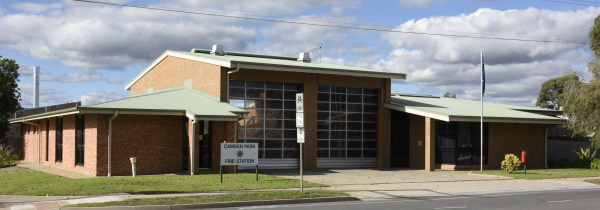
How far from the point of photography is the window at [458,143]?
30.3m

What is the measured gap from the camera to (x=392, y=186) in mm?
20938

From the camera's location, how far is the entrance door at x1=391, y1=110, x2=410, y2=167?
31891 millimetres

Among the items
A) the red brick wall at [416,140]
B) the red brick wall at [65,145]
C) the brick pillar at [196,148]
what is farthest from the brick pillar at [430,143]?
the red brick wall at [65,145]

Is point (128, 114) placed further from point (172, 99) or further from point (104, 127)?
point (172, 99)

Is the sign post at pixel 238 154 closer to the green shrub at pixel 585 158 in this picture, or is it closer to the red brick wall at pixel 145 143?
the red brick wall at pixel 145 143

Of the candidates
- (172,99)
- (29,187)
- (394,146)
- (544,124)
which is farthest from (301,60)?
(29,187)

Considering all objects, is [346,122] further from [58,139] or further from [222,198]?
[222,198]

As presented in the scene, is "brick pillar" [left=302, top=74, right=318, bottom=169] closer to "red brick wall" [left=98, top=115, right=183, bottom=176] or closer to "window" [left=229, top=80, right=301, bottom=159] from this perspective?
"window" [left=229, top=80, right=301, bottom=159]

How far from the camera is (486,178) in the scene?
25.1m

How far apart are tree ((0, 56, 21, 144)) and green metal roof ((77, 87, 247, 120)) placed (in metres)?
17.3

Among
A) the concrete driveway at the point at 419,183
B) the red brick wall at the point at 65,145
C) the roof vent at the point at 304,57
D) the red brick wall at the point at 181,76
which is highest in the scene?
the roof vent at the point at 304,57

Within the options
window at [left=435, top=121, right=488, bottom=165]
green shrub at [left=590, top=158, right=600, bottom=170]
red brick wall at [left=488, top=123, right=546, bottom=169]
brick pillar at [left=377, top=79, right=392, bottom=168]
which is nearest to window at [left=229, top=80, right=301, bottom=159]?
brick pillar at [left=377, top=79, right=392, bottom=168]

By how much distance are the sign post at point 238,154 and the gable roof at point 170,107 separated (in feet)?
8.49

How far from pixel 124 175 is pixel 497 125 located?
18.3 meters
